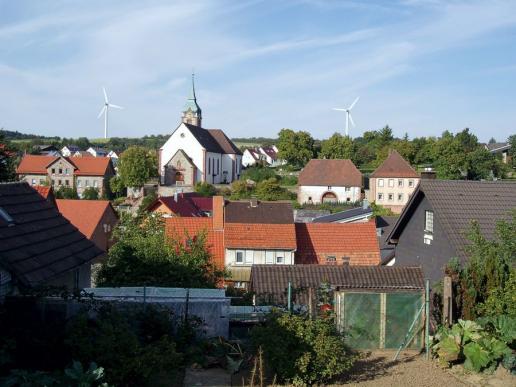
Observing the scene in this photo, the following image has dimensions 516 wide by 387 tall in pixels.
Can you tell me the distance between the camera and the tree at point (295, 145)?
94.0 metres

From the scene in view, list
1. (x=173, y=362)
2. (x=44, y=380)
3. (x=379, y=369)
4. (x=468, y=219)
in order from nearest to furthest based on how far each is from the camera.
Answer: (x=44, y=380) → (x=173, y=362) → (x=379, y=369) → (x=468, y=219)

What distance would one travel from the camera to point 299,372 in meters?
10.2

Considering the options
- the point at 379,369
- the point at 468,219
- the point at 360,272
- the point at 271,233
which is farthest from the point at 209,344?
the point at 271,233

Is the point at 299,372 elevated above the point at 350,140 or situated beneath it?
situated beneath

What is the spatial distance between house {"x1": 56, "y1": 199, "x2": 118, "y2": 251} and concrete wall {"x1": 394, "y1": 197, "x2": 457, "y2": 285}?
23352mm

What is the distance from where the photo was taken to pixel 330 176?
75875 mm

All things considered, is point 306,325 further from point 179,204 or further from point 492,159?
point 492,159

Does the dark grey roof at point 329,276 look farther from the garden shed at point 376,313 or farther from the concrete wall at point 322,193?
the concrete wall at point 322,193

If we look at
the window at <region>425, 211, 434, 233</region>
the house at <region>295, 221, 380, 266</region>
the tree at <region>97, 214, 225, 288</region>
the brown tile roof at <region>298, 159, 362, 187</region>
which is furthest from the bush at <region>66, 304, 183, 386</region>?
the brown tile roof at <region>298, 159, 362, 187</region>

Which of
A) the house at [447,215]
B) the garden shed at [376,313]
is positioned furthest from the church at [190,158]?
the garden shed at [376,313]

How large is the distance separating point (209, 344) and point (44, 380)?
4.16 meters

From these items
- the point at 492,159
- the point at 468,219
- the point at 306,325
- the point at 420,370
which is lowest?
the point at 420,370

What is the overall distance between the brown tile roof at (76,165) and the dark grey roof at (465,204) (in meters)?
69.4

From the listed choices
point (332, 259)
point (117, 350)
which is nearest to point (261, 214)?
point (332, 259)
